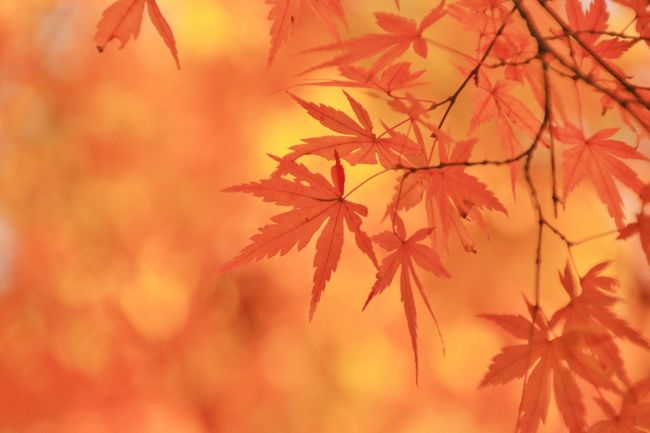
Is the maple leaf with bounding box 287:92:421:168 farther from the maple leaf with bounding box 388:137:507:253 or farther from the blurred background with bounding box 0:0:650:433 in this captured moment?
the blurred background with bounding box 0:0:650:433

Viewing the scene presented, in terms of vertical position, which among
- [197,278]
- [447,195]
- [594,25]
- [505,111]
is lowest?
[197,278]

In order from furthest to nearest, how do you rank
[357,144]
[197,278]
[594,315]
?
[197,278] → [357,144] → [594,315]

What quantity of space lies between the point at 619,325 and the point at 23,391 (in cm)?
180

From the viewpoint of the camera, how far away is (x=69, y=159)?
2102mm

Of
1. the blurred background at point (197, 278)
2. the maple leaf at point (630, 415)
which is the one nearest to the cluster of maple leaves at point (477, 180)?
the maple leaf at point (630, 415)

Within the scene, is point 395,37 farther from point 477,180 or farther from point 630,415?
point 630,415

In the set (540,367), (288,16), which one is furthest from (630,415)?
(288,16)

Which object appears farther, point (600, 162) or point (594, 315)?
point (600, 162)

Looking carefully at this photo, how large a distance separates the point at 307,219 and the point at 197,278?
1455mm

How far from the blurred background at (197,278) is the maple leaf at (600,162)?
120 cm

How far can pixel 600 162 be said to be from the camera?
2.46 ft

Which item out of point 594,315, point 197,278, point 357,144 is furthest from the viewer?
point 197,278

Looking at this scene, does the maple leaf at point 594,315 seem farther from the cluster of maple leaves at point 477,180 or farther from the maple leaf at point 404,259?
the maple leaf at point 404,259


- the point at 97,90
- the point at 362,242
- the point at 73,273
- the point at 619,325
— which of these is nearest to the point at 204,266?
the point at 73,273
